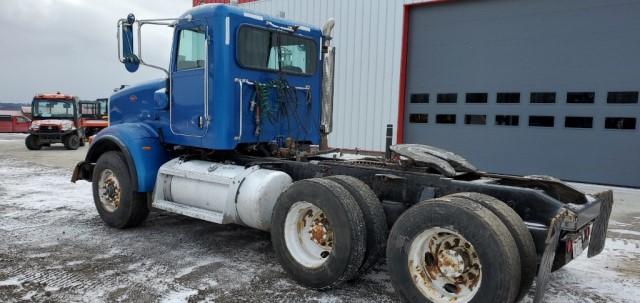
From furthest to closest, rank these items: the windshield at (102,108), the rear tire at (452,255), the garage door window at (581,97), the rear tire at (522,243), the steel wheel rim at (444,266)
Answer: the windshield at (102,108), the garage door window at (581,97), the steel wheel rim at (444,266), the rear tire at (522,243), the rear tire at (452,255)

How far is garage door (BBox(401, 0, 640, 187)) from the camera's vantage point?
9.97 meters

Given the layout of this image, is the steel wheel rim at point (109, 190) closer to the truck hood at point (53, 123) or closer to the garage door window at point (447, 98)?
the garage door window at point (447, 98)

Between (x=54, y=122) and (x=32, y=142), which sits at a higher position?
(x=54, y=122)

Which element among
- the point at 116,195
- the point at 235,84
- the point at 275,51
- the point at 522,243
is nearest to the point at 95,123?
the point at 116,195

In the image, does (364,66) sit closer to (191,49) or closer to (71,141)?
(191,49)

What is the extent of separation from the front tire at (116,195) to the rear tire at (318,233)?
2437 millimetres

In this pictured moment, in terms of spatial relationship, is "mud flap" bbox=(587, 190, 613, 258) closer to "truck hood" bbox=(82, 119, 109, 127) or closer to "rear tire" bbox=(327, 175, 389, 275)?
"rear tire" bbox=(327, 175, 389, 275)

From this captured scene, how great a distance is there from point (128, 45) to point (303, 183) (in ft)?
9.18

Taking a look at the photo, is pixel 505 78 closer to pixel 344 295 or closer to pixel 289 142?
pixel 289 142

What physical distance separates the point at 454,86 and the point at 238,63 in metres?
7.70

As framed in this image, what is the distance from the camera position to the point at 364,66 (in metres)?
13.2

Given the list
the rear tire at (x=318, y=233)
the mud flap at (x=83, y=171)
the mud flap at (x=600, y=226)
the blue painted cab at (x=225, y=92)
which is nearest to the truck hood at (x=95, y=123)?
the mud flap at (x=83, y=171)

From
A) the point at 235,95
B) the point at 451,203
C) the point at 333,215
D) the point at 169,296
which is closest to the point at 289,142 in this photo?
the point at 235,95

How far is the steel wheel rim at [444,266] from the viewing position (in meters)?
3.53
